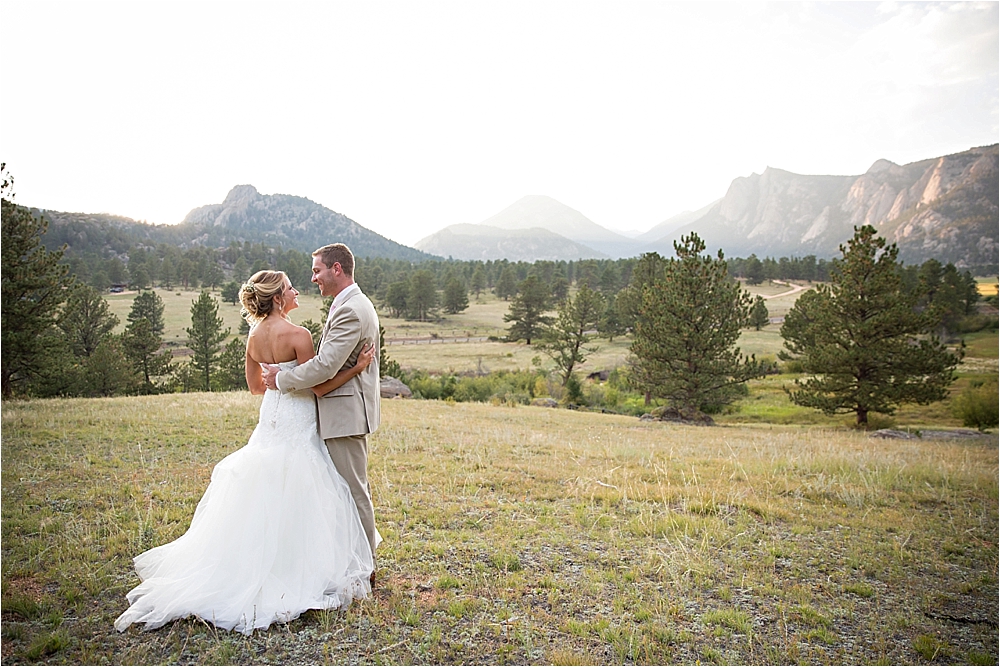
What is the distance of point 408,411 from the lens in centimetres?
2005

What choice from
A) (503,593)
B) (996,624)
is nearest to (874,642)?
(996,624)

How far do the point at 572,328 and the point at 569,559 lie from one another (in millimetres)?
38857

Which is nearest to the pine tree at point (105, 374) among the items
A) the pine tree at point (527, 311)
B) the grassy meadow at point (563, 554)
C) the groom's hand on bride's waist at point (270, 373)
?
the grassy meadow at point (563, 554)

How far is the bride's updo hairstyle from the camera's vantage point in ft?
15.6

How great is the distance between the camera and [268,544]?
4449 millimetres

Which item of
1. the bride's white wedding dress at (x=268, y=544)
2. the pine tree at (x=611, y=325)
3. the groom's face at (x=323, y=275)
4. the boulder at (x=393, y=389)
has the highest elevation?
the groom's face at (x=323, y=275)

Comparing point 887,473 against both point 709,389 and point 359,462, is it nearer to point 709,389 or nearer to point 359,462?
point 359,462

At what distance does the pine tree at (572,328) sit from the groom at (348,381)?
1508 inches

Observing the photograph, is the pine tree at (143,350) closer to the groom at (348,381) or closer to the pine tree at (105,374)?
the pine tree at (105,374)

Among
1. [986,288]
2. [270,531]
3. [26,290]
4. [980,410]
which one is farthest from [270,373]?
[986,288]

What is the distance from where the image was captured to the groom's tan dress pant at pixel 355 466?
4938 millimetres

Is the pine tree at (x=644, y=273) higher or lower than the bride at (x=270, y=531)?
higher

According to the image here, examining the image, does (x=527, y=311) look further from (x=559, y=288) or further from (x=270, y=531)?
(x=270, y=531)

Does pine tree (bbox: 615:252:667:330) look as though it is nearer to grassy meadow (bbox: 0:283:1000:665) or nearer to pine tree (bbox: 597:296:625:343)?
pine tree (bbox: 597:296:625:343)
